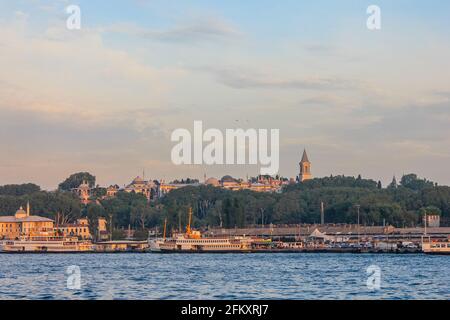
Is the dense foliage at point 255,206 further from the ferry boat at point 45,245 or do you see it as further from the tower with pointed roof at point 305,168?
the tower with pointed roof at point 305,168

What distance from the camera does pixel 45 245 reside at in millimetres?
106312

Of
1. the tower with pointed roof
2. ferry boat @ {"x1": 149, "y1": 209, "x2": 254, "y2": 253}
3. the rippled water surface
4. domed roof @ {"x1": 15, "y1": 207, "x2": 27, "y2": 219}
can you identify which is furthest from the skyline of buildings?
the rippled water surface

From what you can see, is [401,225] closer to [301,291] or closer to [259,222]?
[259,222]

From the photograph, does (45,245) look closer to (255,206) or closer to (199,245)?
(199,245)

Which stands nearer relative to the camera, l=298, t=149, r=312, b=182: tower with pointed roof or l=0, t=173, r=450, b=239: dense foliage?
l=0, t=173, r=450, b=239: dense foliage

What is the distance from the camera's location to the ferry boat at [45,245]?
10538cm

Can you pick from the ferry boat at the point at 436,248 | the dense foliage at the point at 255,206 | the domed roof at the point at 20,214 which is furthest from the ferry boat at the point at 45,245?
the ferry boat at the point at 436,248

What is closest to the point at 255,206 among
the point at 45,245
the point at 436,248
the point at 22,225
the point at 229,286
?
the point at 22,225

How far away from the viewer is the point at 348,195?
13425 centimetres

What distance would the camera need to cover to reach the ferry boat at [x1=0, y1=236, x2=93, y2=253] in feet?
346

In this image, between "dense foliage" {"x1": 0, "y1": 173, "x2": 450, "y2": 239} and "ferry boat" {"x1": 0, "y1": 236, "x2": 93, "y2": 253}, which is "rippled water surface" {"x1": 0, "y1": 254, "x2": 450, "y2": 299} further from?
"dense foliage" {"x1": 0, "y1": 173, "x2": 450, "y2": 239}

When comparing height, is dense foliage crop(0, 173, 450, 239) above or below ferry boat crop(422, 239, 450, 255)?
above
